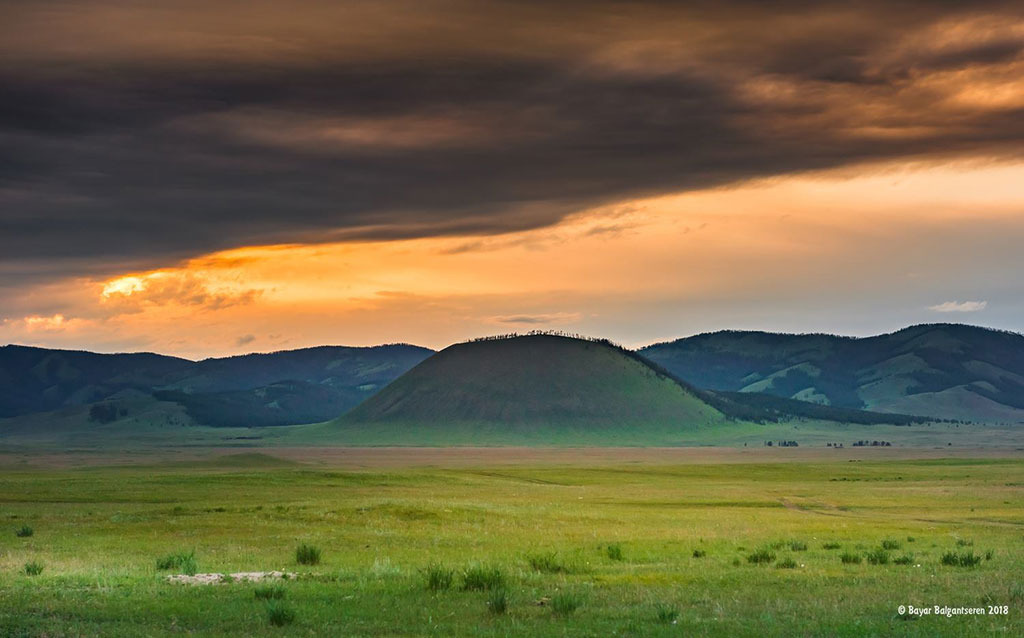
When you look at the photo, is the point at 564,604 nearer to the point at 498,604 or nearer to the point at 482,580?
the point at 498,604

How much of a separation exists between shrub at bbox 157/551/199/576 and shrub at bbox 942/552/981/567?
2251 centimetres

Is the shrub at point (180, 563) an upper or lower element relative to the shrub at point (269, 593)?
lower

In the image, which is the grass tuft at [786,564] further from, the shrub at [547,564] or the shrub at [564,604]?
the shrub at [564,604]

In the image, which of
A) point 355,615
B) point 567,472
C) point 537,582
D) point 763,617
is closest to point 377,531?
point 537,582

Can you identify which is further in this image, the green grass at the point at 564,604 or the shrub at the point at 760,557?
the shrub at the point at 760,557

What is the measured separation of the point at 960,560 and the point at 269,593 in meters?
20.3

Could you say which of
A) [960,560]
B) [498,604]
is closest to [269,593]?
[498,604]

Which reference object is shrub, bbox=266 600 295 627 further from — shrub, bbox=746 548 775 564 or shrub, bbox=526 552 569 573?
shrub, bbox=746 548 775 564

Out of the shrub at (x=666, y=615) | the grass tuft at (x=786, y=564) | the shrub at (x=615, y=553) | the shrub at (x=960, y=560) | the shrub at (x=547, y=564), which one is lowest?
the shrub at (x=615, y=553)

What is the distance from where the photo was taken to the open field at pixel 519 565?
2183 cm

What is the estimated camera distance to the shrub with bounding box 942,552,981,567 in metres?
31.8

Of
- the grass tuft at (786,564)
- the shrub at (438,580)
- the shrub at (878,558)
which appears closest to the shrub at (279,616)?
the shrub at (438,580)

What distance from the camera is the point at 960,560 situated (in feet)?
105

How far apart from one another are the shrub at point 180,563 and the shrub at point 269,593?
21.4 ft
